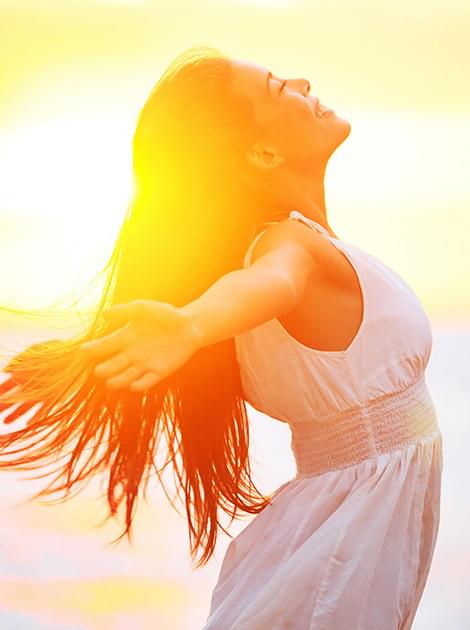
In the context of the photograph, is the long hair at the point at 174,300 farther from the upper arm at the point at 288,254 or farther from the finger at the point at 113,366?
the finger at the point at 113,366

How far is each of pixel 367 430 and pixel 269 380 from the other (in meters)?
0.19

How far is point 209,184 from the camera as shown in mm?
2305

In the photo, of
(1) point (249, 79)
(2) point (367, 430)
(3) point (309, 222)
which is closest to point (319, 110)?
(1) point (249, 79)

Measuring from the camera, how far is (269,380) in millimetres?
2246

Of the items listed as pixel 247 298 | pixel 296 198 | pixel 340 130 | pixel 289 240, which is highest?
pixel 340 130

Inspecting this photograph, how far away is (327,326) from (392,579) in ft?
1.40

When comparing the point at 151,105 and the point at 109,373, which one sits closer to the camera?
the point at 109,373

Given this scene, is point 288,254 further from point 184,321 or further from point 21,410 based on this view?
point 21,410

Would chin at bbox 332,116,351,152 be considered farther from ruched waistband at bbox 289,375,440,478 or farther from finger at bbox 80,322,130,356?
finger at bbox 80,322,130,356

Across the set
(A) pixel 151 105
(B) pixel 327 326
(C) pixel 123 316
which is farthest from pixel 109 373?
(A) pixel 151 105

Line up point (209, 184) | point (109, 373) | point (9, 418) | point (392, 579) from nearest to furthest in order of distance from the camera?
point (109, 373) < point (392, 579) < point (209, 184) < point (9, 418)

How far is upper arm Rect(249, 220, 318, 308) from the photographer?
1.99 m

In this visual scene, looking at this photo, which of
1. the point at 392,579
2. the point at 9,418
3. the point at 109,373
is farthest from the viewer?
Answer: the point at 9,418

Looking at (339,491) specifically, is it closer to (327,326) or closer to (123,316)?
(327,326)
